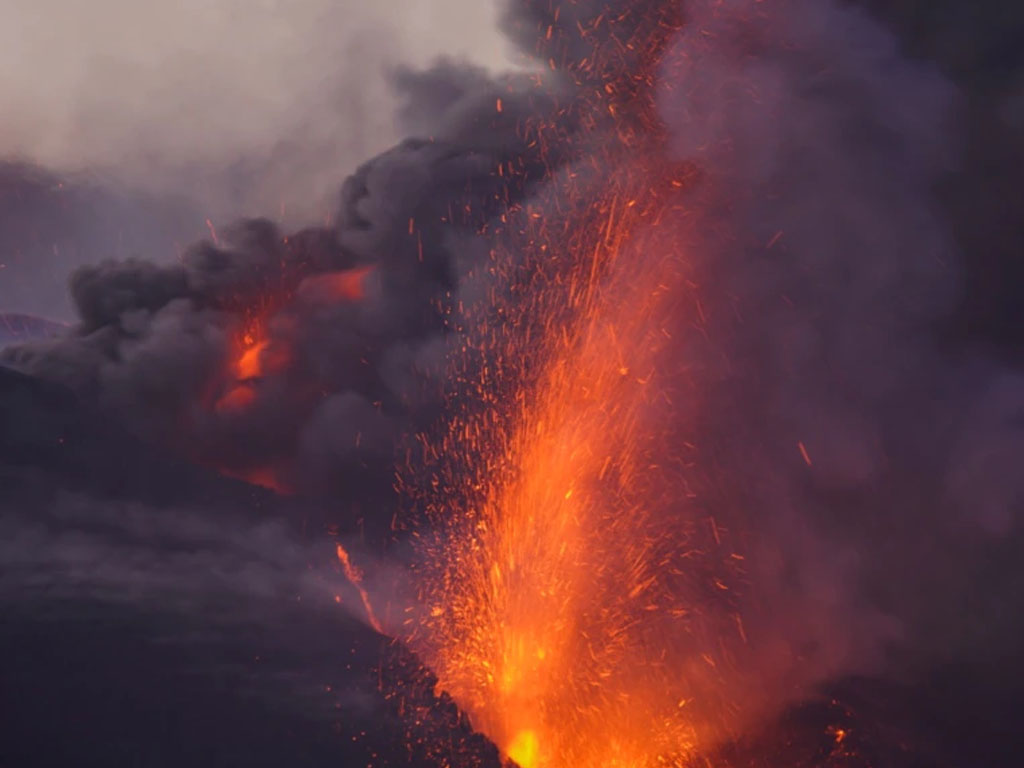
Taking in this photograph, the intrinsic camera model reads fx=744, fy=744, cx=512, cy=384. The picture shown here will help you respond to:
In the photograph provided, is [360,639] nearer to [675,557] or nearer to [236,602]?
[236,602]

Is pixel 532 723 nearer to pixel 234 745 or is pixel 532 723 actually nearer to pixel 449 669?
pixel 449 669

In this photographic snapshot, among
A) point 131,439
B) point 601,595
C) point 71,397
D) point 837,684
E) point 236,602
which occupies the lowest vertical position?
point 837,684

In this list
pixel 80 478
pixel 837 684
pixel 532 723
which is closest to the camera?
pixel 532 723

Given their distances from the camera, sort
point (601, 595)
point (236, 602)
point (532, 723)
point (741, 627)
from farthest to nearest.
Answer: point (236, 602), point (741, 627), point (601, 595), point (532, 723)

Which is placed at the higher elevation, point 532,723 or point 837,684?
point 532,723

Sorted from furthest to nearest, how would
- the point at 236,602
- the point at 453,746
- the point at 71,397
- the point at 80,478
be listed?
the point at 71,397, the point at 80,478, the point at 236,602, the point at 453,746

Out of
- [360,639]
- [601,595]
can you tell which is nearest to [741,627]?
[601,595]

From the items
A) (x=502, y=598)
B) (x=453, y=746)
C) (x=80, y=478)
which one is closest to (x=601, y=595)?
(x=502, y=598)

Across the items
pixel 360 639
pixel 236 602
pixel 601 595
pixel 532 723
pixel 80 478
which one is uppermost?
pixel 80 478

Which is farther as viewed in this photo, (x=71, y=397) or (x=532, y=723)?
(x=71, y=397)
